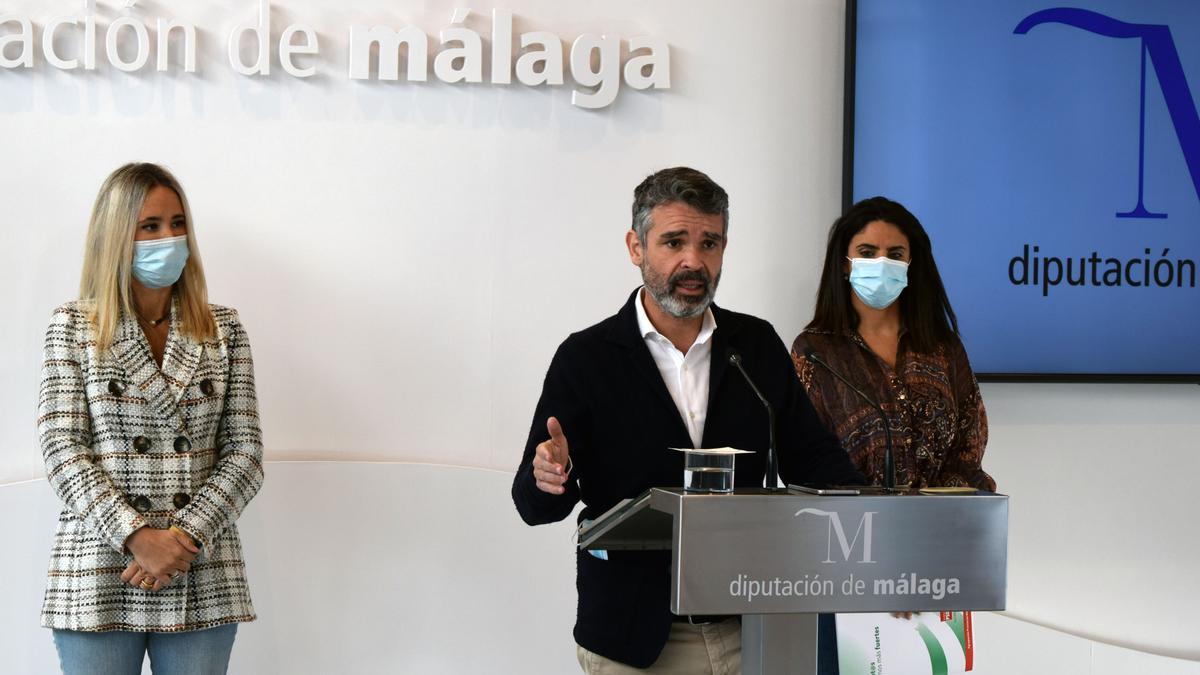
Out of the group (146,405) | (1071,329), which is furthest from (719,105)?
(146,405)

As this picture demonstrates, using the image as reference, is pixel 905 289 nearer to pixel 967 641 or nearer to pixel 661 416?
pixel 967 641

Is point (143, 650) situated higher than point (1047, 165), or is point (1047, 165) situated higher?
point (1047, 165)

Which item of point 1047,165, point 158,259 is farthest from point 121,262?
point 1047,165

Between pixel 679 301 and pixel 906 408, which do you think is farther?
pixel 906 408

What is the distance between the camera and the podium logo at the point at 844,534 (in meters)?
1.54

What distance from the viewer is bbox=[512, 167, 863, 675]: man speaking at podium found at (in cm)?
207

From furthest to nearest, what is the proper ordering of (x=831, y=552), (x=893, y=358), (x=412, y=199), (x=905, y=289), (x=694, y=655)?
(x=412, y=199) → (x=905, y=289) → (x=893, y=358) → (x=694, y=655) → (x=831, y=552)

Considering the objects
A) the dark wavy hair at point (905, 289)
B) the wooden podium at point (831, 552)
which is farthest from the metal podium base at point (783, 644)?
the dark wavy hair at point (905, 289)

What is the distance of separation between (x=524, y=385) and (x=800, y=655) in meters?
1.93

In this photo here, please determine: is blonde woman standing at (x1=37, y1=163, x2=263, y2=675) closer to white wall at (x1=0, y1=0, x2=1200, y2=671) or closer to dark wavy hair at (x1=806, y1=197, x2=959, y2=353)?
white wall at (x1=0, y1=0, x2=1200, y2=671)

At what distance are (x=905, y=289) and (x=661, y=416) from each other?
1.10m

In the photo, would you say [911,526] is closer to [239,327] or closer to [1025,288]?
[239,327]

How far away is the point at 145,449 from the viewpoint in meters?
2.62

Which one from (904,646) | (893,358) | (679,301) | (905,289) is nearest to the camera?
(679,301)
